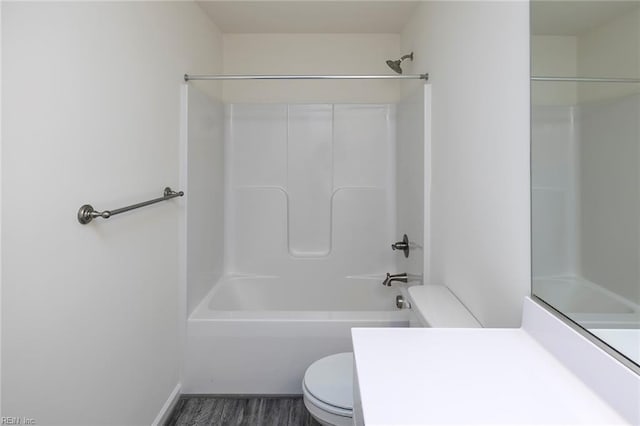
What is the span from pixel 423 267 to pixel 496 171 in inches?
40.4

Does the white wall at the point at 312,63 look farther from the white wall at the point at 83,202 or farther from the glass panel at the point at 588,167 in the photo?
the glass panel at the point at 588,167

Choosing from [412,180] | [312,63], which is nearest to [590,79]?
[412,180]

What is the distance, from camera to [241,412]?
6.62 ft

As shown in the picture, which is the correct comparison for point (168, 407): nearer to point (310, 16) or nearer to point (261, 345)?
point (261, 345)

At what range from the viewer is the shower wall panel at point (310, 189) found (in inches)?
116

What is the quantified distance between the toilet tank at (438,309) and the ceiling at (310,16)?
5.88 ft

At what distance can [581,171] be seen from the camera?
845 millimetres

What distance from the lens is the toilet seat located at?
147cm

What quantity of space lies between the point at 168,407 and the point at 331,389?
961 mm

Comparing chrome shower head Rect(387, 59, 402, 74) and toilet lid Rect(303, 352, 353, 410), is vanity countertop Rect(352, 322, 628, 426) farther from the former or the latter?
chrome shower head Rect(387, 59, 402, 74)

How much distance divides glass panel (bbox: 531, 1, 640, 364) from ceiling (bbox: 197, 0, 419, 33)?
5.47 ft

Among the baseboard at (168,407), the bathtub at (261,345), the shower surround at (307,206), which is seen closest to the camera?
the baseboard at (168,407)

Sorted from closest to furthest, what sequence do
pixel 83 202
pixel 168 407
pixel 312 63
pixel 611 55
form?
pixel 611 55
pixel 83 202
pixel 168 407
pixel 312 63

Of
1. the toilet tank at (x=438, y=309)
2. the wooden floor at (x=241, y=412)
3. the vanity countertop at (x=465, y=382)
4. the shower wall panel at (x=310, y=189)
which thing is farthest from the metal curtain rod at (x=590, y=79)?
the shower wall panel at (x=310, y=189)
